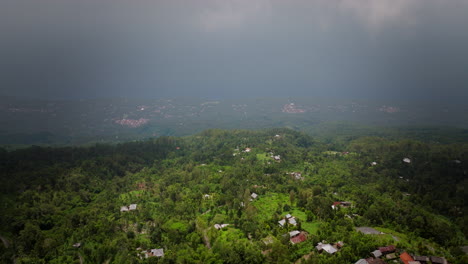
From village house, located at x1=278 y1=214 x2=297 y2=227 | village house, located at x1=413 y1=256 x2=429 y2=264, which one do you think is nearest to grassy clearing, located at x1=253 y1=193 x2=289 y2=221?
village house, located at x1=278 y1=214 x2=297 y2=227

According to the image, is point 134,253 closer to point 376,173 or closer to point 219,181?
point 219,181

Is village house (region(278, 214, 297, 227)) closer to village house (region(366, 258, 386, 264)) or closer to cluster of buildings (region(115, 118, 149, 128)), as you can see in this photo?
village house (region(366, 258, 386, 264))

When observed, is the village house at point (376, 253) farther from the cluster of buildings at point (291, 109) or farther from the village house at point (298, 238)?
the cluster of buildings at point (291, 109)

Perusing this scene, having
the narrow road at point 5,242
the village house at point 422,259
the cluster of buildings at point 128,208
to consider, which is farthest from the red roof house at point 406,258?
the narrow road at point 5,242

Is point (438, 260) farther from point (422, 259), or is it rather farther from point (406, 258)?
point (406, 258)

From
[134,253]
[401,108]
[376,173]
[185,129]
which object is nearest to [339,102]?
[401,108]

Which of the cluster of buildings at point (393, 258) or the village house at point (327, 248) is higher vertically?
the cluster of buildings at point (393, 258)

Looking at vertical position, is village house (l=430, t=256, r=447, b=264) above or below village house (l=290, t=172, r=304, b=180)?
above

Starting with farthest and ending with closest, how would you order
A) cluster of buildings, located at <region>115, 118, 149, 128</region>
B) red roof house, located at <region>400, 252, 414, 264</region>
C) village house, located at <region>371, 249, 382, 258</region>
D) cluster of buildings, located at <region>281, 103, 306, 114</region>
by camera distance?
cluster of buildings, located at <region>281, 103, 306, 114</region> → cluster of buildings, located at <region>115, 118, 149, 128</region> → village house, located at <region>371, 249, 382, 258</region> → red roof house, located at <region>400, 252, 414, 264</region>

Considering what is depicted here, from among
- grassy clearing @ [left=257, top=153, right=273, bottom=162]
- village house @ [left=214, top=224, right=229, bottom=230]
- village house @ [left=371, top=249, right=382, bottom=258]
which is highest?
village house @ [left=371, top=249, right=382, bottom=258]
